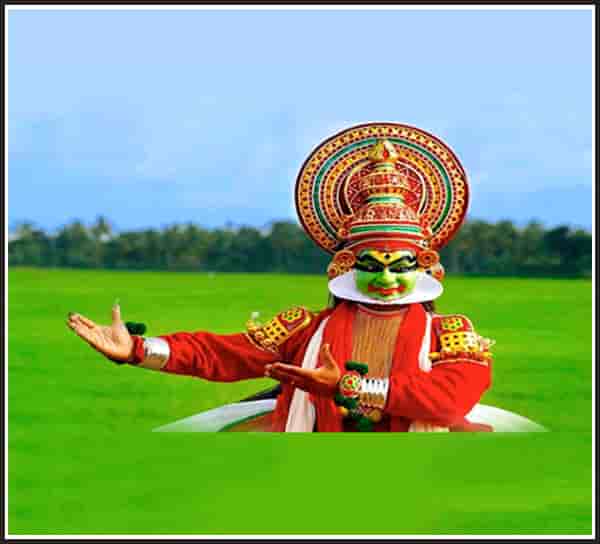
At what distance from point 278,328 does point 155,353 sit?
73cm

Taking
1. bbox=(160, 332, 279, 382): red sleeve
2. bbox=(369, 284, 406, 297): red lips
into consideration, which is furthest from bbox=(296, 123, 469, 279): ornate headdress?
bbox=(160, 332, 279, 382): red sleeve

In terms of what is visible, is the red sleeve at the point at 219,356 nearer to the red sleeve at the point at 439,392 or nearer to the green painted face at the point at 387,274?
the green painted face at the point at 387,274

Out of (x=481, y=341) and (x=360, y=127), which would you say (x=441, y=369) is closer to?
(x=481, y=341)

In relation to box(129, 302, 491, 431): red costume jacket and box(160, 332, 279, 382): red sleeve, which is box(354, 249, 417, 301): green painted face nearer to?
box(129, 302, 491, 431): red costume jacket

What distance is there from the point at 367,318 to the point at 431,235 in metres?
0.64

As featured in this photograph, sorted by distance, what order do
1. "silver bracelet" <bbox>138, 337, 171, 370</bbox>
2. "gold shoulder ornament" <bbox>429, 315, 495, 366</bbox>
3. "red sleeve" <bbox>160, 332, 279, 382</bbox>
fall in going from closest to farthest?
"gold shoulder ornament" <bbox>429, 315, 495, 366</bbox> < "silver bracelet" <bbox>138, 337, 171, 370</bbox> < "red sleeve" <bbox>160, 332, 279, 382</bbox>

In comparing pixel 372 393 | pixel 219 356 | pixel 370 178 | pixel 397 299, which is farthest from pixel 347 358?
pixel 370 178

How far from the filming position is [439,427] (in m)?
7.27

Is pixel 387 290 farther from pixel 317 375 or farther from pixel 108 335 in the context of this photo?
pixel 108 335

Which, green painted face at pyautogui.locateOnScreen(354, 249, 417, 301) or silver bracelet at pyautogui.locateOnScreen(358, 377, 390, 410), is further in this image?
green painted face at pyautogui.locateOnScreen(354, 249, 417, 301)

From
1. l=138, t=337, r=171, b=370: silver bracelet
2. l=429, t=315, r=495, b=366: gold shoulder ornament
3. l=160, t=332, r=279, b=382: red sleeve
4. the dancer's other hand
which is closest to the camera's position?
the dancer's other hand

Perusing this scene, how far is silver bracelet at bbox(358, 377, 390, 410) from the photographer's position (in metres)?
7.06

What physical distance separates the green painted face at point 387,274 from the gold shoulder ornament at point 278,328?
47 cm

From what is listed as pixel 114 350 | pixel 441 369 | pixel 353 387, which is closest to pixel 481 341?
pixel 441 369
